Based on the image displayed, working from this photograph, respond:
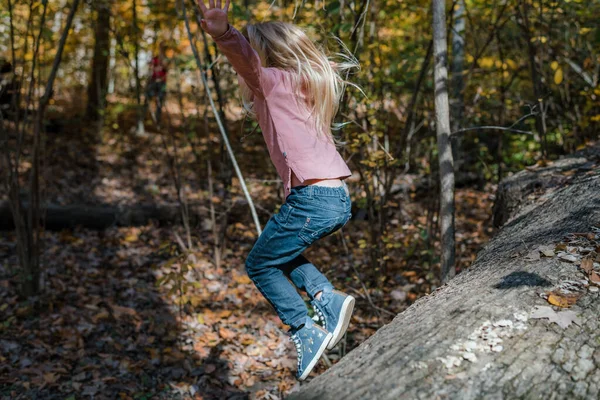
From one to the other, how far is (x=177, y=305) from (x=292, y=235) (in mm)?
3122

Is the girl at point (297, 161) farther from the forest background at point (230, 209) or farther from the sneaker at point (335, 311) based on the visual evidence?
the forest background at point (230, 209)

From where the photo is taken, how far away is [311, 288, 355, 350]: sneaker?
2.69 m

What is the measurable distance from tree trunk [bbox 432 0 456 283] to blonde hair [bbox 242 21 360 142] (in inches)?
45.4

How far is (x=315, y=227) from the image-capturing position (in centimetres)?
259

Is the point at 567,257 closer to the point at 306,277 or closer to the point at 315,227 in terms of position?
the point at 315,227

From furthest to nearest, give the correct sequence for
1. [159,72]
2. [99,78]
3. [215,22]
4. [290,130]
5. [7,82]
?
[99,78]
[159,72]
[7,82]
[290,130]
[215,22]

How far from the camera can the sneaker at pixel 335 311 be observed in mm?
2691

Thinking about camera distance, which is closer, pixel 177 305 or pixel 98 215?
pixel 177 305

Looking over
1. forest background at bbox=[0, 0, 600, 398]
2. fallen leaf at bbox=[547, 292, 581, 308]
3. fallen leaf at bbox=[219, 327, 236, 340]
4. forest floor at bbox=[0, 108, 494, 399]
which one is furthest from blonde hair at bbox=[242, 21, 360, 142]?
fallen leaf at bbox=[219, 327, 236, 340]

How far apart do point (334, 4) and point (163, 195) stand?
517 centimetres

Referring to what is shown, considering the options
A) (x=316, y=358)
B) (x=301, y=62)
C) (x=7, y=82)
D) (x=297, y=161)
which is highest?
(x=301, y=62)

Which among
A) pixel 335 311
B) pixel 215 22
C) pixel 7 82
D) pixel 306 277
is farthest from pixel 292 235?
pixel 7 82

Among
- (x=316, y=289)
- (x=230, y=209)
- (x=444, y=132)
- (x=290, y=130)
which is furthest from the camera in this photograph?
(x=230, y=209)

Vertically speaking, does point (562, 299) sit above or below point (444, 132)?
below
